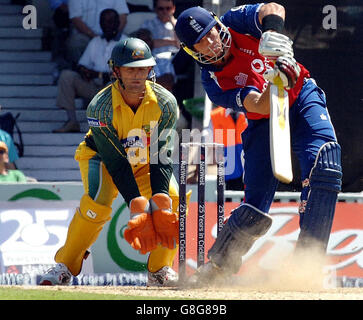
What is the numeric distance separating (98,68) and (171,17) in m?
1.04

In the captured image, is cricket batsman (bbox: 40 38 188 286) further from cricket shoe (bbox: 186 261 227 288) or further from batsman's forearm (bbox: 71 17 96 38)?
batsman's forearm (bbox: 71 17 96 38)

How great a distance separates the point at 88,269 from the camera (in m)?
8.92

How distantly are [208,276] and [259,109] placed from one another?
137 centimetres

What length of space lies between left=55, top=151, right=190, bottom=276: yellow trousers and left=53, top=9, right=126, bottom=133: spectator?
10.1 ft

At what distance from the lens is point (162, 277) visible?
7863mm

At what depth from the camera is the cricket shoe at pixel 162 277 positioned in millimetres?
7812

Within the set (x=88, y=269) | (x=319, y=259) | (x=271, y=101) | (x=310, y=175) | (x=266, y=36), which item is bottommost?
(x=88, y=269)

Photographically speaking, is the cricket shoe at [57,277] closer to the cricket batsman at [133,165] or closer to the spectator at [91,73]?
the cricket batsman at [133,165]

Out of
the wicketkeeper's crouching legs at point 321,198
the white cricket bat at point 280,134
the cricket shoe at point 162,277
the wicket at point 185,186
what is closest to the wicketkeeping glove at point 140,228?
the wicket at point 185,186

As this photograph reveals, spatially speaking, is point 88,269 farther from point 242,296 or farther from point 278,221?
point 242,296

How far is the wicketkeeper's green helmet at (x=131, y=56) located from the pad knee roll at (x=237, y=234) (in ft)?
4.69

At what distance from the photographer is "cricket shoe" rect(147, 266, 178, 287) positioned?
7812 millimetres

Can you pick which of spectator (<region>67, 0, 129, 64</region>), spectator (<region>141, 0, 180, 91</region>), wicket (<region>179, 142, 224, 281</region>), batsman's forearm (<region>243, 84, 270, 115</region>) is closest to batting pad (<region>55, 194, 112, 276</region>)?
wicket (<region>179, 142, 224, 281</region>)

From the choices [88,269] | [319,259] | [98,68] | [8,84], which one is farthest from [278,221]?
[8,84]
